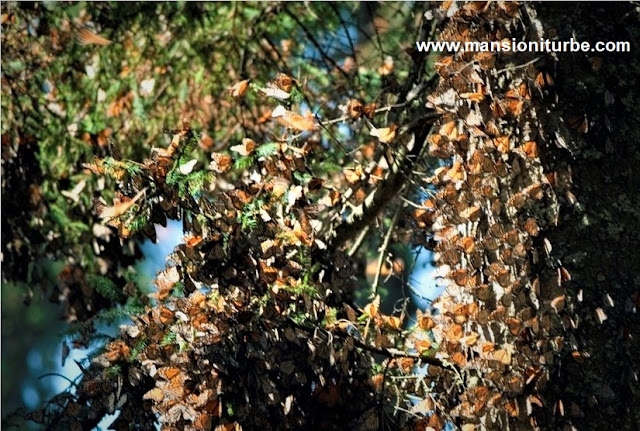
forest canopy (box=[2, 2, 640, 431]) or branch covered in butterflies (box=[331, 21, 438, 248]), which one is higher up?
branch covered in butterflies (box=[331, 21, 438, 248])

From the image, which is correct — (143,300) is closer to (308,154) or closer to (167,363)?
(167,363)

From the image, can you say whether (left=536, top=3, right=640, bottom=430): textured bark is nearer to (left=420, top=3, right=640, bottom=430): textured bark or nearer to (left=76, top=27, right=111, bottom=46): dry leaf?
(left=420, top=3, right=640, bottom=430): textured bark

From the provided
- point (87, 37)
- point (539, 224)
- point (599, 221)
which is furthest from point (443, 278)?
point (87, 37)

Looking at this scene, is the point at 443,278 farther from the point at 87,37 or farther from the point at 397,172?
the point at 87,37

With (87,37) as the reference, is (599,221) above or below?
below

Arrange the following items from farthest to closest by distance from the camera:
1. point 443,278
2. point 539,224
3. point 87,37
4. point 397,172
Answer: point 87,37, point 397,172, point 443,278, point 539,224

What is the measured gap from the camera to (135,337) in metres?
2.94

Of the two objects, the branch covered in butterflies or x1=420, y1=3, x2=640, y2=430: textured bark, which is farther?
the branch covered in butterflies

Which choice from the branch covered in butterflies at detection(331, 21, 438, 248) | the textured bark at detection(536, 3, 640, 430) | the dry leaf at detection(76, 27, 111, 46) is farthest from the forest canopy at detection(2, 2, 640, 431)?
the dry leaf at detection(76, 27, 111, 46)

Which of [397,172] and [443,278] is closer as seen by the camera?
[443,278]

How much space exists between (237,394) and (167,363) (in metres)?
0.22

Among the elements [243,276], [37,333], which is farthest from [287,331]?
[37,333]

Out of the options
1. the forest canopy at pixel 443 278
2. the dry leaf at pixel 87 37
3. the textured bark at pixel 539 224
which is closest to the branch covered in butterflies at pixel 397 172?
the forest canopy at pixel 443 278

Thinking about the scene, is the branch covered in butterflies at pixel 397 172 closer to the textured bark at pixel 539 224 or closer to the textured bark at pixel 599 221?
the textured bark at pixel 539 224
